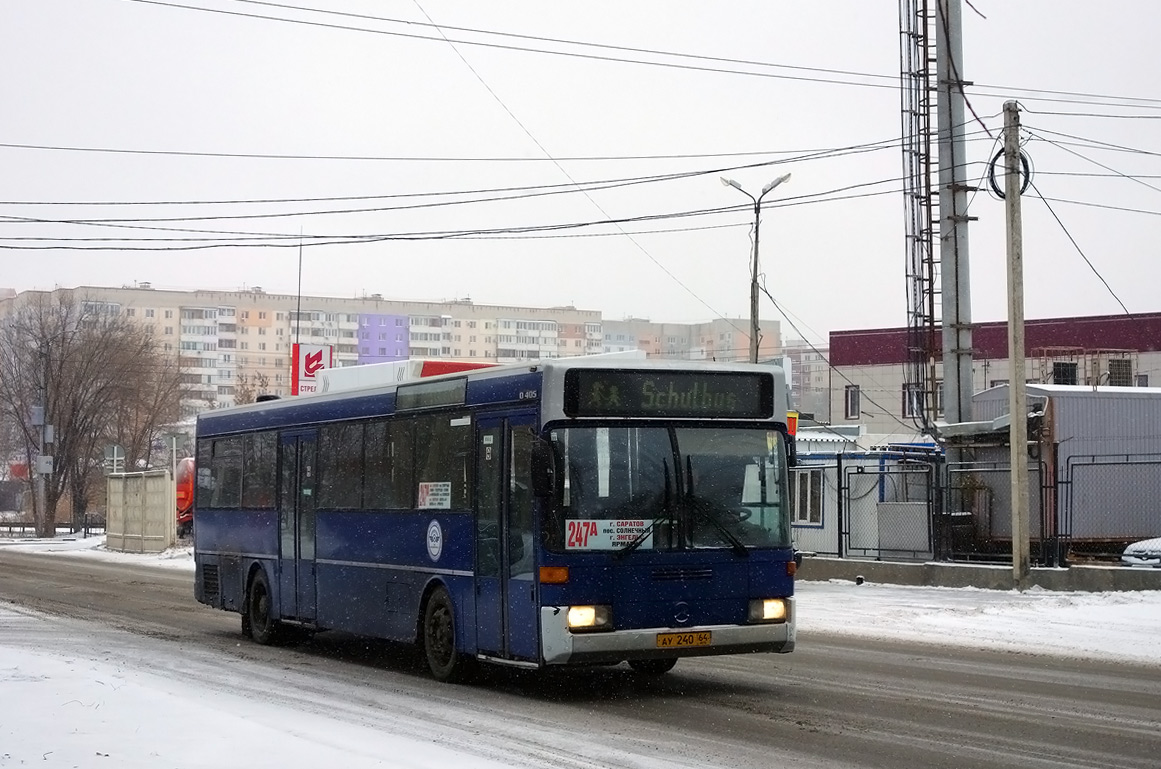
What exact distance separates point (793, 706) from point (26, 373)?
84889mm

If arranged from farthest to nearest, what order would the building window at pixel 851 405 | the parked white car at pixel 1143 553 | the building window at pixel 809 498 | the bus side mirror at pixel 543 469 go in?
the building window at pixel 851 405, the building window at pixel 809 498, the parked white car at pixel 1143 553, the bus side mirror at pixel 543 469

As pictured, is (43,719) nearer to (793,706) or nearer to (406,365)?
(793,706)

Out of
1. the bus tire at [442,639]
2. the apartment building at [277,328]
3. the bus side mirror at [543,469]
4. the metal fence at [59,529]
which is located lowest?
the metal fence at [59,529]

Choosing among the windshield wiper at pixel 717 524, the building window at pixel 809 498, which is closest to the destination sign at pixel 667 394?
Result: the windshield wiper at pixel 717 524

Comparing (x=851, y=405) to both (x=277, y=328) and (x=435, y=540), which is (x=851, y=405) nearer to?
(x=435, y=540)

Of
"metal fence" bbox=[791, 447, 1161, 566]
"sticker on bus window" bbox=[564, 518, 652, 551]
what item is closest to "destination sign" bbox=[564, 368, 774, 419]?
"sticker on bus window" bbox=[564, 518, 652, 551]

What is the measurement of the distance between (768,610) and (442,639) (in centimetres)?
304

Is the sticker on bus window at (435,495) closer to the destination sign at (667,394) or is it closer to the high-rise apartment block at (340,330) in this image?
the destination sign at (667,394)

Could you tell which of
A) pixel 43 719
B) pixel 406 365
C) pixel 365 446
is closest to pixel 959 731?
pixel 43 719

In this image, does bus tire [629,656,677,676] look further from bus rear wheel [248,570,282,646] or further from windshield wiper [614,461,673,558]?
bus rear wheel [248,570,282,646]

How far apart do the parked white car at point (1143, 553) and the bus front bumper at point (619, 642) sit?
15984 mm

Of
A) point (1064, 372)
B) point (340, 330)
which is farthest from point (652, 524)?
point (340, 330)

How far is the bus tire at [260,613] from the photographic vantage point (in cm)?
1786

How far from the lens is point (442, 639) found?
13.8 meters
